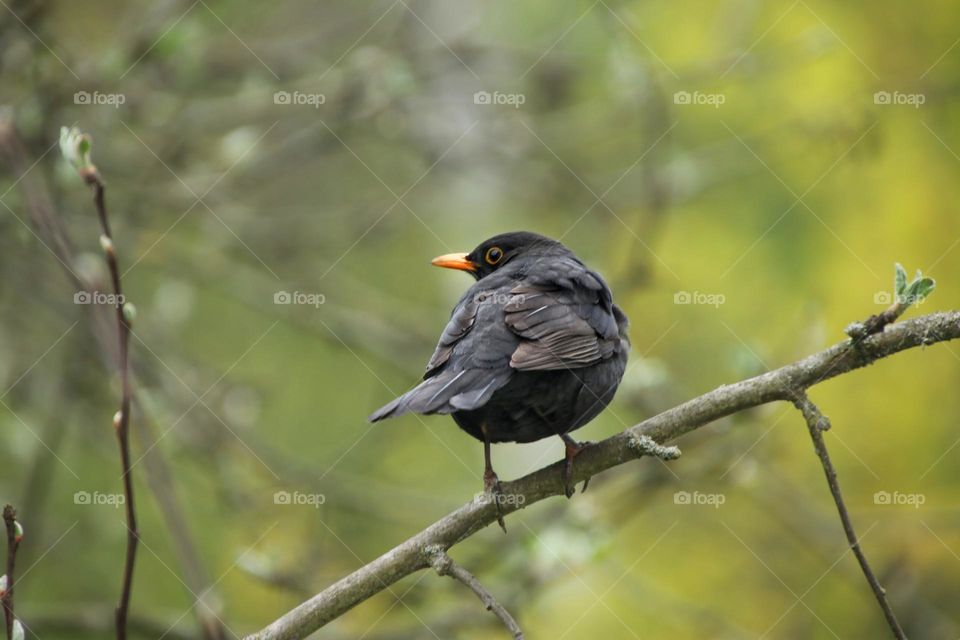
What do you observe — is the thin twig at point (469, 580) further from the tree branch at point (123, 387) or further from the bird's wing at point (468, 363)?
the tree branch at point (123, 387)

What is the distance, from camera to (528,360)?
12.8 ft

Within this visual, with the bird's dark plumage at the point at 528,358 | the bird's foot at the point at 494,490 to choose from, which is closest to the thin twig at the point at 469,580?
the bird's foot at the point at 494,490

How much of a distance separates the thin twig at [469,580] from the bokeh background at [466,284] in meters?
1.90

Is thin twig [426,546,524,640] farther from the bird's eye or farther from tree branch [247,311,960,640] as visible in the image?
the bird's eye

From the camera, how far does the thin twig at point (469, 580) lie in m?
2.80

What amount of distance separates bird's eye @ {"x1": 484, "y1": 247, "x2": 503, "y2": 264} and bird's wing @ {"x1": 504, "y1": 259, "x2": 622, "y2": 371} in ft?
1.95

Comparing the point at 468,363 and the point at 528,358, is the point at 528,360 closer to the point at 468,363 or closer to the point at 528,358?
the point at 528,358

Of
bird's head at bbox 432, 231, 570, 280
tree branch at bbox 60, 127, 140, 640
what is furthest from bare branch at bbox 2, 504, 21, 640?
bird's head at bbox 432, 231, 570, 280

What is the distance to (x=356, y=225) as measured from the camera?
25.3 feet

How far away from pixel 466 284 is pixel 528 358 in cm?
435

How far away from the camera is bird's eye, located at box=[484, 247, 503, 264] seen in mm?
5371

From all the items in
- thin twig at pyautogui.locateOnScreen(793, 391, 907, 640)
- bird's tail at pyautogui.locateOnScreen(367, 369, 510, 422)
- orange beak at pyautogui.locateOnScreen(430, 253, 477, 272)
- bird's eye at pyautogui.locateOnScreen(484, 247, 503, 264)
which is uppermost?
bird's eye at pyautogui.locateOnScreen(484, 247, 503, 264)

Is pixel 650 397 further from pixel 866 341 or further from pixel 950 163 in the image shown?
pixel 950 163

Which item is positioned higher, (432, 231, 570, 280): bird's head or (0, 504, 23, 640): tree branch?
(432, 231, 570, 280): bird's head
